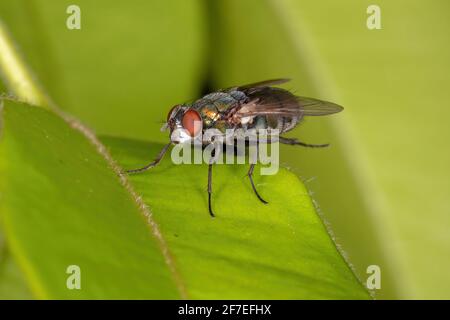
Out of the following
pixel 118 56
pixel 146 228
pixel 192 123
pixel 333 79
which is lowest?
pixel 146 228

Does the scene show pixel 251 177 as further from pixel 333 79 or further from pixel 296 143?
pixel 333 79

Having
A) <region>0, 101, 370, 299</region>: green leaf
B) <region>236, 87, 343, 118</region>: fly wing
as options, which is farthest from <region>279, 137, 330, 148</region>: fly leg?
<region>0, 101, 370, 299</region>: green leaf

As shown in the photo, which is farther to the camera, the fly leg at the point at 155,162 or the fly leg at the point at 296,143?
the fly leg at the point at 296,143

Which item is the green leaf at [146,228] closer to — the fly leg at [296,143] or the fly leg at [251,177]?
the fly leg at [251,177]

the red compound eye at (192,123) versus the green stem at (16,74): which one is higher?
the green stem at (16,74)

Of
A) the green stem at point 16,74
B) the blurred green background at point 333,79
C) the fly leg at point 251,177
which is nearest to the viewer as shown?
the fly leg at point 251,177

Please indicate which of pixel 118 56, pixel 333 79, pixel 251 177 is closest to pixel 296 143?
pixel 333 79

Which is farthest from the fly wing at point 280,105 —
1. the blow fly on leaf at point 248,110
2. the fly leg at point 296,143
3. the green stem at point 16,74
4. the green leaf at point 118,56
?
the green stem at point 16,74
